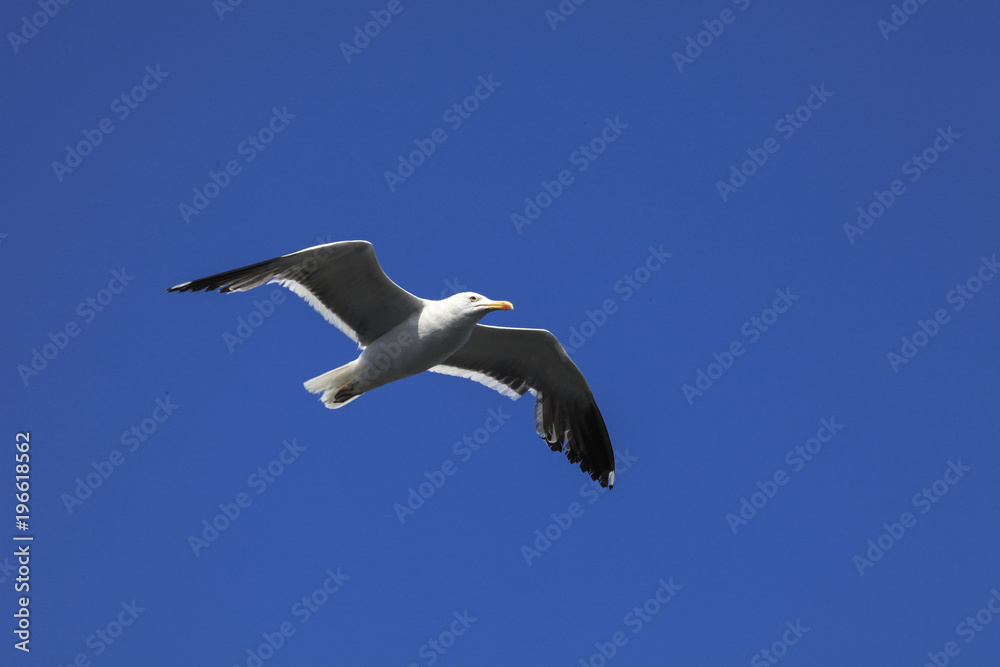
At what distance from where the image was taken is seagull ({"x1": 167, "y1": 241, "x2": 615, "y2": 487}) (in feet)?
27.0

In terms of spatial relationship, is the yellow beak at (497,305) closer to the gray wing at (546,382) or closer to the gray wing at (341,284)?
the gray wing at (341,284)

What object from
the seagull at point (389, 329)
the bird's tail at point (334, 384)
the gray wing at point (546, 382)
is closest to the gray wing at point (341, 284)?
the seagull at point (389, 329)

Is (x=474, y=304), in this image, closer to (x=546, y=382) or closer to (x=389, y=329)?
(x=389, y=329)

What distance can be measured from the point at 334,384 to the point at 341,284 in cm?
89

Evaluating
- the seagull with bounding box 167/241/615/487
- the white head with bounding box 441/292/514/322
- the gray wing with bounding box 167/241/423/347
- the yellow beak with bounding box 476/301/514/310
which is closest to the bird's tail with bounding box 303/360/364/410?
the seagull with bounding box 167/241/615/487

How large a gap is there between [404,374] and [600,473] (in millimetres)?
2730

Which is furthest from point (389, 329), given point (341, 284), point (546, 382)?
point (546, 382)

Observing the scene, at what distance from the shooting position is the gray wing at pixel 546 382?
31.9 ft

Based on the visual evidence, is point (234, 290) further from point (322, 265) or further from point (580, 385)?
point (580, 385)

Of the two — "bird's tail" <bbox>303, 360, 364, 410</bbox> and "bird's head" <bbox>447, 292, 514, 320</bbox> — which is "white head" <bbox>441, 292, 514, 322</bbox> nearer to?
"bird's head" <bbox>447, 292, 514, 320</bbox>

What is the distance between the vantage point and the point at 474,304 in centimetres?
831

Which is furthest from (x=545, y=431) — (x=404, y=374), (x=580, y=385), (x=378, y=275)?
(x=378, y=275)

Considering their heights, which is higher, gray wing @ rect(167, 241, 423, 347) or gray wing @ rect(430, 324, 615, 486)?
gray wing @ rect(430, 324, 615, 486)

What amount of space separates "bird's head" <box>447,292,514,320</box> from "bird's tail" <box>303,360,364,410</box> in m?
1.11
